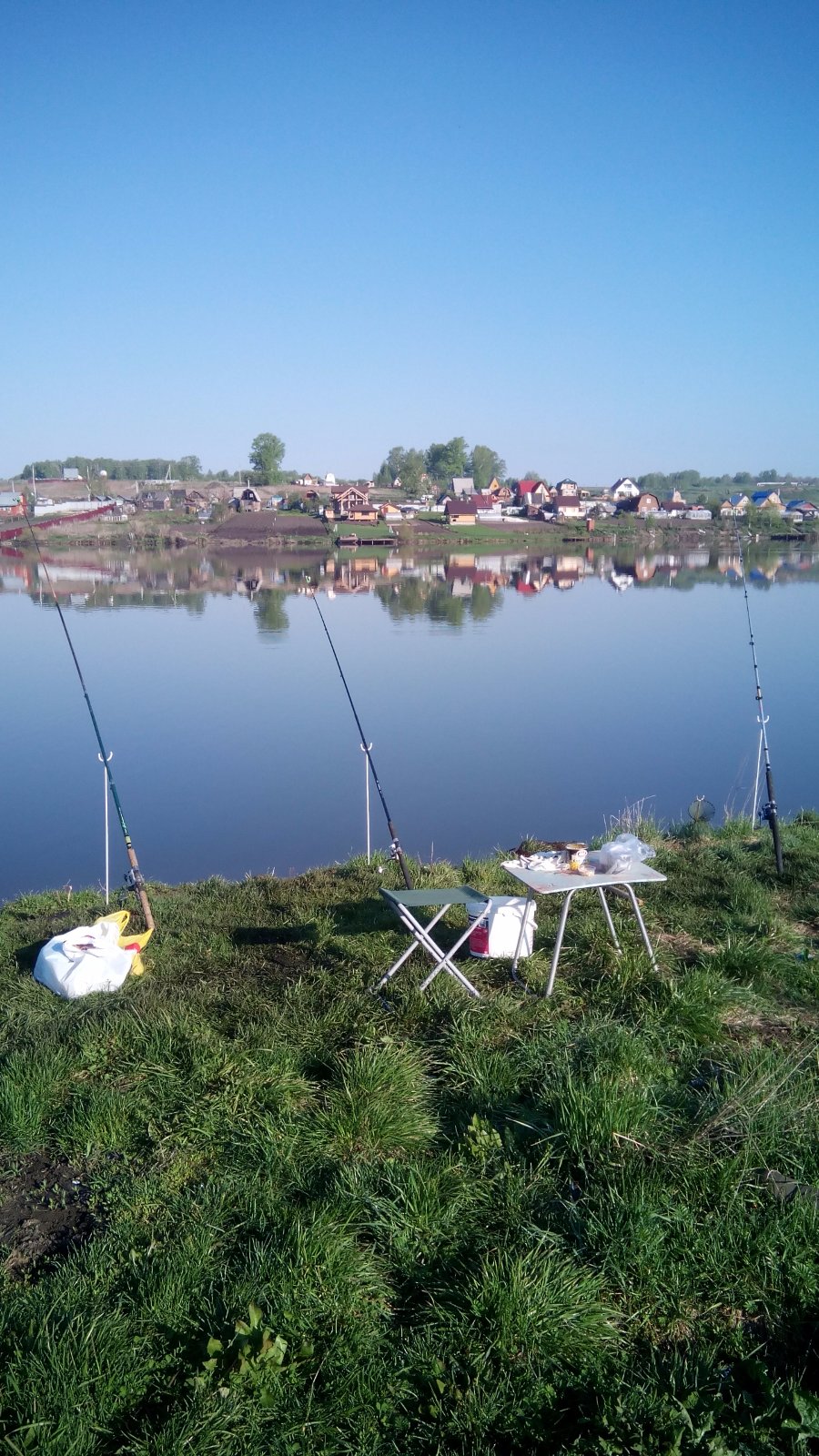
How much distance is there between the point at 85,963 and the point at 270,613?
25777mm

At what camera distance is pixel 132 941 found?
5145mm

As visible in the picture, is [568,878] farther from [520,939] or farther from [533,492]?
A: [533,492]

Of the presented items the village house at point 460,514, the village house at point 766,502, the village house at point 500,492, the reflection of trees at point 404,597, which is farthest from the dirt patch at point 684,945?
the village house at point 500,492

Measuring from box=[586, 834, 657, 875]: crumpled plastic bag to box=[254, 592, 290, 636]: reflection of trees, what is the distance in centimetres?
2194

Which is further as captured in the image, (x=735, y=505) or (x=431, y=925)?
(x=735, y=505)

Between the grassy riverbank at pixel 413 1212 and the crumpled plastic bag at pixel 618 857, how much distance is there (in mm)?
447

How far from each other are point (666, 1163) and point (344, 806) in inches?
339

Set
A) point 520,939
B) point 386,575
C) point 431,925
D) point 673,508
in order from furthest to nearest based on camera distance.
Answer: point 673,508, point 386,575, point 520,939, point 431,925

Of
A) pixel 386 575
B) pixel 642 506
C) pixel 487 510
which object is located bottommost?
pixel 386 575

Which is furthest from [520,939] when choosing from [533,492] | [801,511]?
[533,492]

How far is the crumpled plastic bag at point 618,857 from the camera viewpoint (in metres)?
4.76

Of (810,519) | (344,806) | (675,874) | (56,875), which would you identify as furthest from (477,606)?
(810,519)

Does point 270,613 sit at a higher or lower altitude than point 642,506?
lower

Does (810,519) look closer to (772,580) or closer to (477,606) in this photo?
(772,580)
